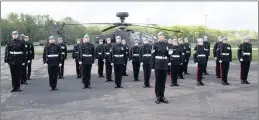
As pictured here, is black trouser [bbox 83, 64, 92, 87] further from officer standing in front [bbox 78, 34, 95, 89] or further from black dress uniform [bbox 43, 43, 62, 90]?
black dress uniform [bbox 43, 43, 62, 90]

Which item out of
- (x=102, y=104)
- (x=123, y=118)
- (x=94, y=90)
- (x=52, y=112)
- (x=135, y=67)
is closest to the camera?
(x=123, y=118)

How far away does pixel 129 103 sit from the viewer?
7.65 meters

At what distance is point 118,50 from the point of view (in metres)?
10.9

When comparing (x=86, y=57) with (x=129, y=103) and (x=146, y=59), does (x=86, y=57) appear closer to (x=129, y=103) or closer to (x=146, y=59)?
(x=146, y=59)

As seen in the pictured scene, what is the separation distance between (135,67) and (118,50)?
186 centimetres

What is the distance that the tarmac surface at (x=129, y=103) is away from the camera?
20.8 feet

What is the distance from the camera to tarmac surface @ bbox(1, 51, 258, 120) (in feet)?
20.8

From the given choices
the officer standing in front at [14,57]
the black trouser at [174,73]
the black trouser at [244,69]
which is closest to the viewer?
the officer standing in front at [14,57]

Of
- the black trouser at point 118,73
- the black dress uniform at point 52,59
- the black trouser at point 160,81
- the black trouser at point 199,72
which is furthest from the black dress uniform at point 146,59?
the black dress uniform at point 52,59

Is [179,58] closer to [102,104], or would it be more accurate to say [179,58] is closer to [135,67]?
[135,67]

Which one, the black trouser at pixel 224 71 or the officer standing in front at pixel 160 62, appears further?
the black trouser at pixel 224 71

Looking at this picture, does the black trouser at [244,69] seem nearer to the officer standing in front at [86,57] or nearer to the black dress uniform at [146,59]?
the black dress uniform at [146,59]

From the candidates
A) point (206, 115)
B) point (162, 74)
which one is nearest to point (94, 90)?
point (162, 74)

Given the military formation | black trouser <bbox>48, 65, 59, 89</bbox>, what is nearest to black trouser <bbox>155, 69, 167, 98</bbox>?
the military formation
